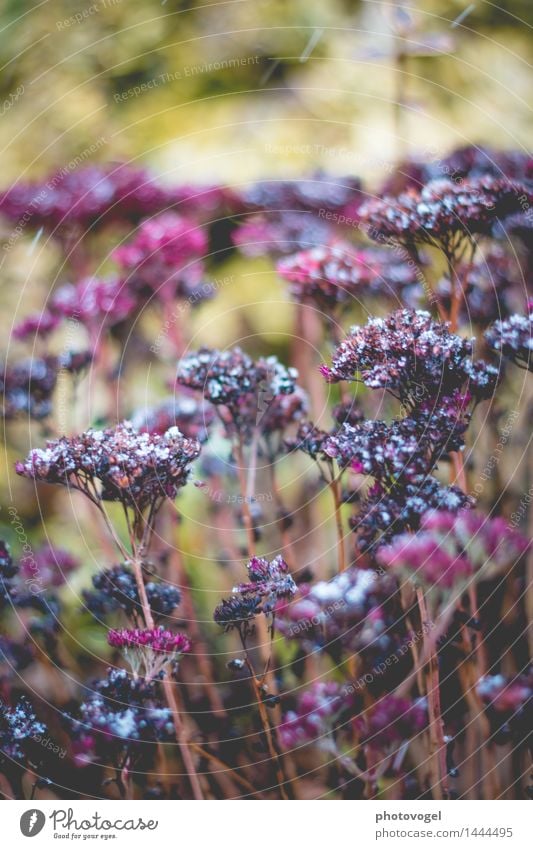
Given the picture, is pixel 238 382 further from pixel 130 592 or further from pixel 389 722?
pixel 389 722

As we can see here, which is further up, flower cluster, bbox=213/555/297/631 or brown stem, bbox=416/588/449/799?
flower cluster, bbox=213/555/297/631

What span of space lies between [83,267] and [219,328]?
0.70ft

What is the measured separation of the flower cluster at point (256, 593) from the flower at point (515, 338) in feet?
0.87

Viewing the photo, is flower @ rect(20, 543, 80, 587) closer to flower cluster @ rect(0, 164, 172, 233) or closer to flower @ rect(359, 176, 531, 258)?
flower cluster @ rect(0, 164, 172, 233)

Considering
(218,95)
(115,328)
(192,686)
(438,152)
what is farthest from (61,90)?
(192,686)

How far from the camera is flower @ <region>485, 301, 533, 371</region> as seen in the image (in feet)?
1.74

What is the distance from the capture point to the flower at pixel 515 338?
53 centimetres

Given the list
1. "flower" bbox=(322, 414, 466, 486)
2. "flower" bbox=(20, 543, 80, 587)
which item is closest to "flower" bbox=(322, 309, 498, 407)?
"flower" bbox=(322, 414, 466, 486)

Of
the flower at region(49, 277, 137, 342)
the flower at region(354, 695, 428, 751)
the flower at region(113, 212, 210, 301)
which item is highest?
the flower at region(113, 212, 210, 301)

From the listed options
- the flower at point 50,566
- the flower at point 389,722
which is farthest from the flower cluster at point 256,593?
the flower at point 50,566

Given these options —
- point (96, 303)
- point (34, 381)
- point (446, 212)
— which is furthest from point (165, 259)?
point (446, 212)

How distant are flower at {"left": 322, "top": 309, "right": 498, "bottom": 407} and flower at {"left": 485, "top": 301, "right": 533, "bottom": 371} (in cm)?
4

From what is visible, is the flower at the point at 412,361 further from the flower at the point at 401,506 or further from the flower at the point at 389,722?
the flower at the point at 389,722

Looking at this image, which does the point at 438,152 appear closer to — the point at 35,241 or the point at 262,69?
the point at 262,69
